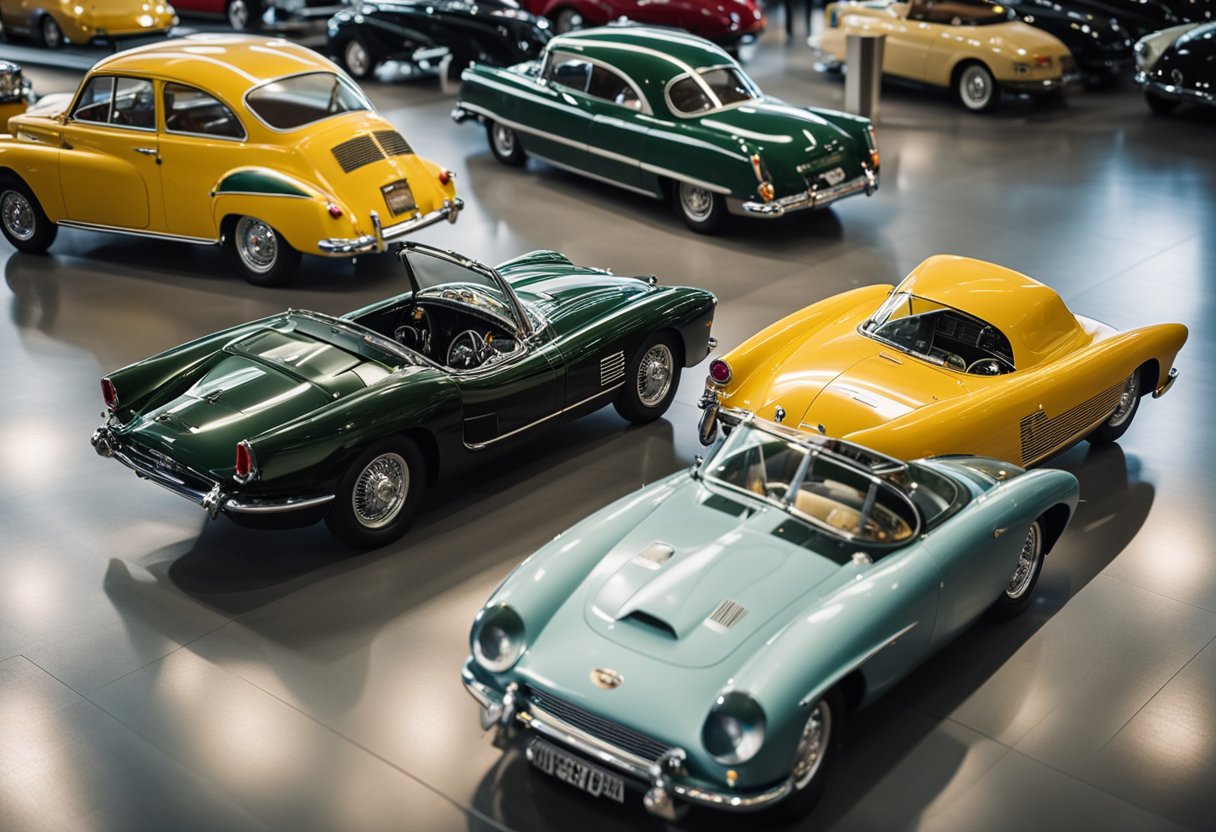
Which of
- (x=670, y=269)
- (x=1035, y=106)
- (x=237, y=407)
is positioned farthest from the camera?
(x=1035, y=106)

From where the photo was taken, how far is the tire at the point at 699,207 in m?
11.2

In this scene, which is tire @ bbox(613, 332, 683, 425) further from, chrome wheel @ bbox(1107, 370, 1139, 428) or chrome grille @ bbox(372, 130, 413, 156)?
chrome grille @ bbox(372, 130, 413, 156)

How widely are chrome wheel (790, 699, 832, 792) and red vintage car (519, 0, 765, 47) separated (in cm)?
1379

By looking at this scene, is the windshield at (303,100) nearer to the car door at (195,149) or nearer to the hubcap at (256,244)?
the car door at (195,149)

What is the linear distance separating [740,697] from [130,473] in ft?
14.4

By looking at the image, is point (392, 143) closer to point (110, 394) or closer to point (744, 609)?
point (110, 394)

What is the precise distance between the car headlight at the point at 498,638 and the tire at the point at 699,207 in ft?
22.2

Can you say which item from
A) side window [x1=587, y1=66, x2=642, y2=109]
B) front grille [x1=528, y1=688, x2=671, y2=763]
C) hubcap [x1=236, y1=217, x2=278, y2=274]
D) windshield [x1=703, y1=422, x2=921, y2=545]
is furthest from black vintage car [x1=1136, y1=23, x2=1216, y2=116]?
front grille [x1=528, y1=688, x2=671, y2=763]

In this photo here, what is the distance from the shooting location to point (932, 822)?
15.9 ft

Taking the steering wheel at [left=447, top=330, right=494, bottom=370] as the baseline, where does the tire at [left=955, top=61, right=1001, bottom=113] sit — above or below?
below

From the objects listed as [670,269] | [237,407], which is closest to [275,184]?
[670,269]

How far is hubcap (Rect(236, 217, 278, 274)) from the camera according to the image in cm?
1012

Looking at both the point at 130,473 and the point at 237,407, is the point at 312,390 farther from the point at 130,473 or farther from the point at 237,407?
the point at 130,473

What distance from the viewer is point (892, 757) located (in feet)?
16.9
